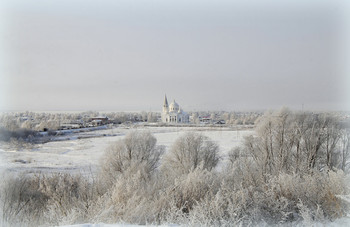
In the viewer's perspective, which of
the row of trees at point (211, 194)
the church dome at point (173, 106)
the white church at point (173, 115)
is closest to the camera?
the row of trees at point (211, 194)

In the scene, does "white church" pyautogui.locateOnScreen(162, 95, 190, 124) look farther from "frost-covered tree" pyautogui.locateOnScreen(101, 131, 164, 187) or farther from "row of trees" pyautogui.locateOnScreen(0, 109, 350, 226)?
"row of trees" pyautogui.locateOnScreen(0, 109, 350, 226)

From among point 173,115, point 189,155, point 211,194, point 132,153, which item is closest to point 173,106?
point 173,115

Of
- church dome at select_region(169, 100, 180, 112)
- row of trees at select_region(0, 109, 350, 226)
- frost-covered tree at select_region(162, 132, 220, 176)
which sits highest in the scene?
church dome at select_region(169, 100, 180, 112)

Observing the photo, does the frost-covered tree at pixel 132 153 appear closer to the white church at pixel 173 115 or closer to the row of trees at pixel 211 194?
the row of trees at pixel 211 194

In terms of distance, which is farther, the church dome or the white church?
the church dome

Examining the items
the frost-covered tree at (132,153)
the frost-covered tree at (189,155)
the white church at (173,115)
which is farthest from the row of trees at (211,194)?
the white church at (173,115)

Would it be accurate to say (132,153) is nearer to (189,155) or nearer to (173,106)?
(189,155)

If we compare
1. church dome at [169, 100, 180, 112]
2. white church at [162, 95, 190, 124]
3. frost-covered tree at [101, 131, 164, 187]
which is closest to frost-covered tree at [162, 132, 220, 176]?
frost-covered tree at [101, 131, 164, 187]

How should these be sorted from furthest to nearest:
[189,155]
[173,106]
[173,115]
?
[173,106] < [173,115] < [189,155]

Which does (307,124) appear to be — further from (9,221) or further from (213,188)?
(9,221)

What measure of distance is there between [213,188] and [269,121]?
14051mm

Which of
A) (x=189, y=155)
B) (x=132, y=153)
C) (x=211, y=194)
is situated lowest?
(x=189, y=155)

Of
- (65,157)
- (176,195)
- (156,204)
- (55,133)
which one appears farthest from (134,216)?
(55,133)

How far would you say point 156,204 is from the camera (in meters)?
5.39
